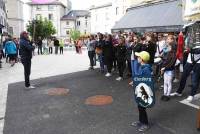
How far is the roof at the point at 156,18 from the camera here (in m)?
17.4

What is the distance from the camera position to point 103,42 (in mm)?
12938

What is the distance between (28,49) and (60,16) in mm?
88513

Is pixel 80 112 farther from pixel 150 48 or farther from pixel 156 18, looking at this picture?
pixel 156 18

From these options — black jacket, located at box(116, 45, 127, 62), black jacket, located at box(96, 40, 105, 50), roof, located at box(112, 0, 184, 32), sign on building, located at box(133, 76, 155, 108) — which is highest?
roof, located at box(112, 0, 184, 32)

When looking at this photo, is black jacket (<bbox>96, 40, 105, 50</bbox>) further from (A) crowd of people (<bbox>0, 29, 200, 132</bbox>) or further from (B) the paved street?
(B) the paved street

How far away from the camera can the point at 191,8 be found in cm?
652

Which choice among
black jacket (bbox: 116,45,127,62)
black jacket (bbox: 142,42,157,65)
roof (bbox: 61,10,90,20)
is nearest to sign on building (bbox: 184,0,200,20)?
black jacket (bbox: 142,42,157,65)

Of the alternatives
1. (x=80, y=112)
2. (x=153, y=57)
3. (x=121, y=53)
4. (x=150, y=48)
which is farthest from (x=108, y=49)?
(x=80, y=112)

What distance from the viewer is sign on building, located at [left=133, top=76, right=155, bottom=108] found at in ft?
→ 20.0

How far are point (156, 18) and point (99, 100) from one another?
39.7 ft

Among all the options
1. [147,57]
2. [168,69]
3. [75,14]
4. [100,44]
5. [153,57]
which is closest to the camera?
[147,57]

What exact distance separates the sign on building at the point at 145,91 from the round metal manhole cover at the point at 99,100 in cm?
226

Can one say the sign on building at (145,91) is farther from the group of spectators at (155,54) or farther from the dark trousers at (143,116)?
the group of spectators at (155,54)

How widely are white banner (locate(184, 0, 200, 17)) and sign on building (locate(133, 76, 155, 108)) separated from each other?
1.59 meters
